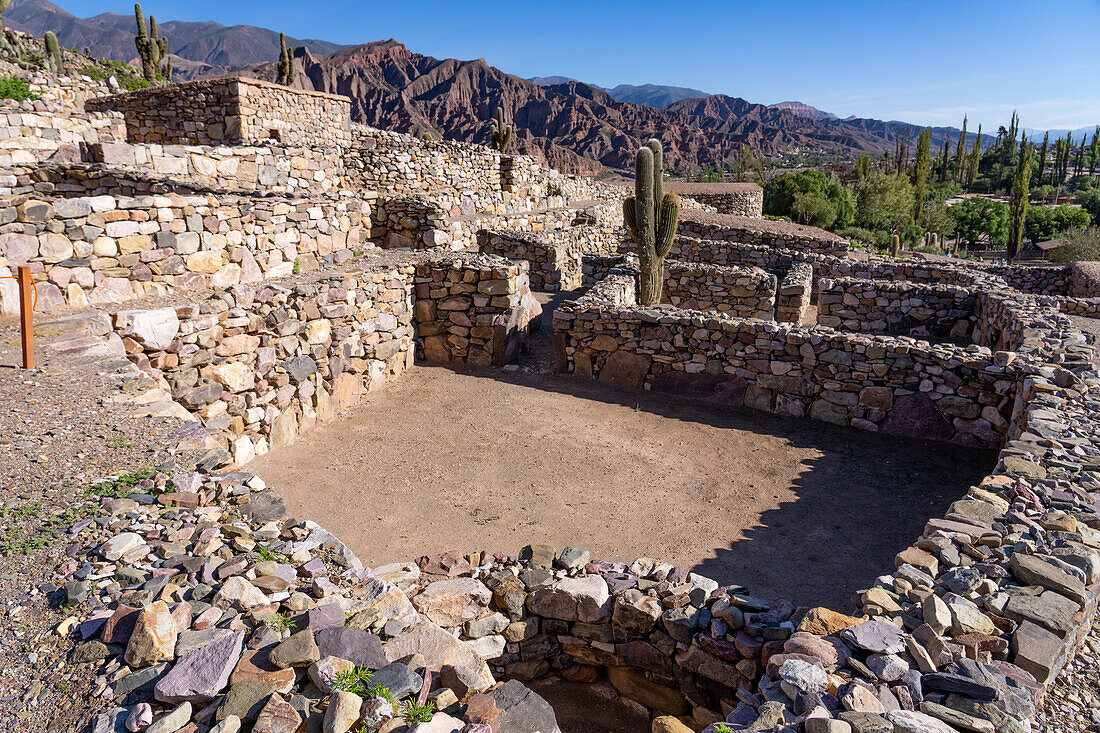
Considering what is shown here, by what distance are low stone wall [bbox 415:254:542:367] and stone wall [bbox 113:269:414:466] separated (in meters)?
0.72

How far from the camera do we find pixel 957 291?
12.3 metres

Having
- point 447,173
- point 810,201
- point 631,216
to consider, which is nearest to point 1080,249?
point 810,201

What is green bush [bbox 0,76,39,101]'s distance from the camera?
1432 cm

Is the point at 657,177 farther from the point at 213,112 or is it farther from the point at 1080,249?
the point at 1080,249

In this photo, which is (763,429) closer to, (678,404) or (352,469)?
(678,404)

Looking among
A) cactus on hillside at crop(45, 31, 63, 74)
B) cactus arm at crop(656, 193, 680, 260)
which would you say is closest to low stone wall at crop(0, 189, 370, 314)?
cactus arm at crop(656, 193, 680, 260)

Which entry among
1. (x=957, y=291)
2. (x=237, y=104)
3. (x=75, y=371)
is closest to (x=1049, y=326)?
(x=957, y=291)

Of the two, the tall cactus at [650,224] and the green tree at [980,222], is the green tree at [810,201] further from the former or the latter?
the tall cactus at [650,224]

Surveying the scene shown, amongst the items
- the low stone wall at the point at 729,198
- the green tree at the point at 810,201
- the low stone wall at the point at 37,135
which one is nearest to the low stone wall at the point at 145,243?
the low stone wall at the point at 37,135

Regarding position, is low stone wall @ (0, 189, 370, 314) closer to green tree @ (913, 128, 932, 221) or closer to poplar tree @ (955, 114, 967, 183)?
green tree @ (913, 128, 932, 221)

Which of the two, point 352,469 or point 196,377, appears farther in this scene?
point 352,469

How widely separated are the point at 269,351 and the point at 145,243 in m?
1.73

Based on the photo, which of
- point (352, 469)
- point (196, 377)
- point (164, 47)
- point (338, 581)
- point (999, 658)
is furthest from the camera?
point (164, 47)

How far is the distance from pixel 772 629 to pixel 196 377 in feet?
19.5
